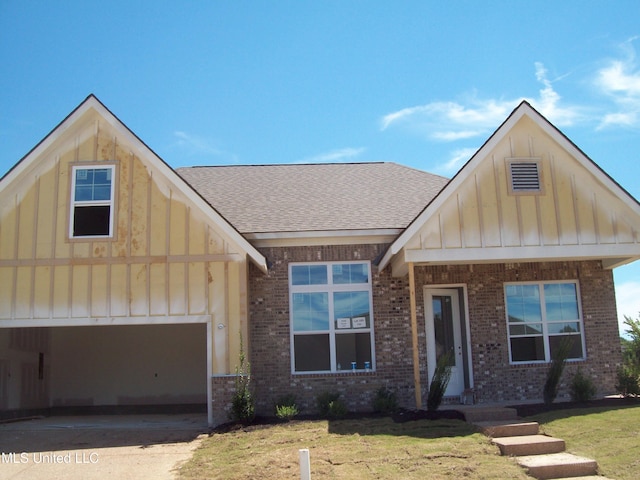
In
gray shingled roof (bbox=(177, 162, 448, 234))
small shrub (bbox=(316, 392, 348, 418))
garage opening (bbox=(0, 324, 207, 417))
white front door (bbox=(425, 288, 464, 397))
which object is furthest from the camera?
garage opening (bbox=(0, 324, 207, 417))

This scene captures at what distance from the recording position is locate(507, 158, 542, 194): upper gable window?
13.4 meters

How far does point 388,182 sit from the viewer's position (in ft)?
59.3

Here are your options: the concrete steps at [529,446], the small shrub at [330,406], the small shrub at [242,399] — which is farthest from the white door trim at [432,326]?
the concrete steps at [529,446]

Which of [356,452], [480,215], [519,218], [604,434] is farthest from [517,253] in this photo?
[356,452]

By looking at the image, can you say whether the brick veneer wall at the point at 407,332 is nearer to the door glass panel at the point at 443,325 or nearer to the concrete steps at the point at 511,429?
the door glass panel at the point at 443,325

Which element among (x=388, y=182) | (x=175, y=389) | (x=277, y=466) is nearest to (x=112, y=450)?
(x=277, y=466)

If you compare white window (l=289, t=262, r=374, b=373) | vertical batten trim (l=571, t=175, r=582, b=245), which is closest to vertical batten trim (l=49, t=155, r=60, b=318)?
white window (l=289, t=262, r=374, b=373)

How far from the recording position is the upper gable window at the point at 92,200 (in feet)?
44.6

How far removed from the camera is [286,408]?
40.6 feet

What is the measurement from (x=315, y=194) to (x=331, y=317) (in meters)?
3.92

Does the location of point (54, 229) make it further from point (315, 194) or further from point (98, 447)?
point (315, 194)

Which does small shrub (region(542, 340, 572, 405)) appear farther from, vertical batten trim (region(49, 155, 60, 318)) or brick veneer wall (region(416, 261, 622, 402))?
vertical batten trim (region(49, 155, 60, 318))

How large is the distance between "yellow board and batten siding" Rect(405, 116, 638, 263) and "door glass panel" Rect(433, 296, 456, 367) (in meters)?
2.02

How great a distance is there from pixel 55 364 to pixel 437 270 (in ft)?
35.8
